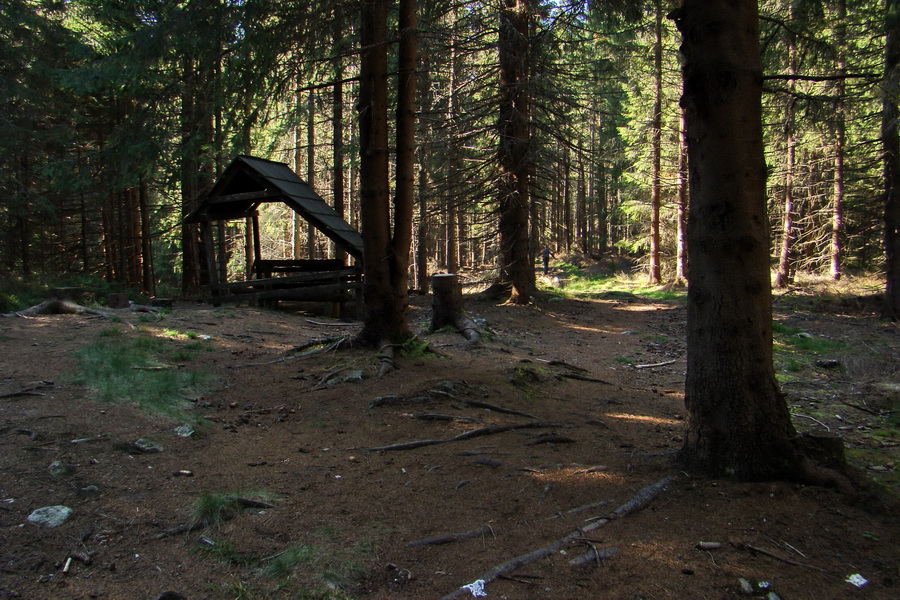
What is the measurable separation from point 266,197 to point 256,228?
3287 millimetres

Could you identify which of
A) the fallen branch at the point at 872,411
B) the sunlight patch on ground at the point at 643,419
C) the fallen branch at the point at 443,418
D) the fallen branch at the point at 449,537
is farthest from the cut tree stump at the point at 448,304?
the fallen branch at the point at 449,537

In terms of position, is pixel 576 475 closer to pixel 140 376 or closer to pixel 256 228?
pixel 140 376

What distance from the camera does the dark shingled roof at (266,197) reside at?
1372cm

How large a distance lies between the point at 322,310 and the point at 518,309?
5.87 m

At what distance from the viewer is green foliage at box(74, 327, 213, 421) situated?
19.4 feet

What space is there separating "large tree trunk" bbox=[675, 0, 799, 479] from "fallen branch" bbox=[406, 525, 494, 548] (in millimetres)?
1690

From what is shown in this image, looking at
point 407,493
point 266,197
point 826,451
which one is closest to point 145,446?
point 407,493

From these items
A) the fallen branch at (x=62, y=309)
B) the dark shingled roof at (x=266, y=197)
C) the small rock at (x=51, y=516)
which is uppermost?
the dark shingled roof at (x=266, y=197)

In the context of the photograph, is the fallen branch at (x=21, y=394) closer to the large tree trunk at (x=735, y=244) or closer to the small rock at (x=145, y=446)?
the small rock at (x=145, y=446)

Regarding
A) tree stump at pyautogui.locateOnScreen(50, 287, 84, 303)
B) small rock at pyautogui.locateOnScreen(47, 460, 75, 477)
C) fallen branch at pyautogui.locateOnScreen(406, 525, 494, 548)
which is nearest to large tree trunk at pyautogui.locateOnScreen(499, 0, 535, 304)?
tree stump at pyautogui.locateOnScreen(50, 287, 84, 303)

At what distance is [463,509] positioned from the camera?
13.0ft

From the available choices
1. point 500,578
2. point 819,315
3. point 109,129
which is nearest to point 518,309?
point 819,315

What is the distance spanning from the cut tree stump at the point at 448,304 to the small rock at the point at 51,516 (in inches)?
307

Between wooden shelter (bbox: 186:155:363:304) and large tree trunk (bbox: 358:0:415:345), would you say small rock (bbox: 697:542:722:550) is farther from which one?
wooden shelter (bbox: 186:155:363:304)
